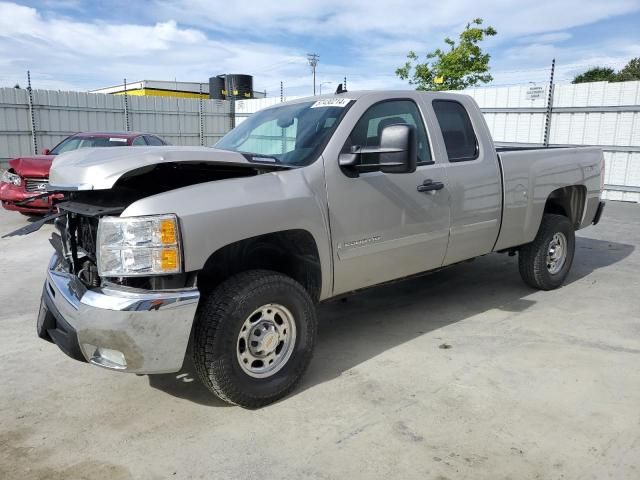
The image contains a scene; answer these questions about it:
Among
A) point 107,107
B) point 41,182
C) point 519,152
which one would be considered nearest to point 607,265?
point 519,152

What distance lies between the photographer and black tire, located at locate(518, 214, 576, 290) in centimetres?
535

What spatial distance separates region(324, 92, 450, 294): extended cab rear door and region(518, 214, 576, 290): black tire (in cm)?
158

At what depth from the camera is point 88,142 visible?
31.6 feet

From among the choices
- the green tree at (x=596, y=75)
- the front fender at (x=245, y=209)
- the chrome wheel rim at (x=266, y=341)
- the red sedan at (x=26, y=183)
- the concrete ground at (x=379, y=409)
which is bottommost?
A: the concrete ground at (x=379, y=409)

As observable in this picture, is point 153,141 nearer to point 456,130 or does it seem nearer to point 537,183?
point 456,130

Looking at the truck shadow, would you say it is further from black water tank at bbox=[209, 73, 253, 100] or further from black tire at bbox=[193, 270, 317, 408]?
black water tank at bbox=[209, 73, 253, 100]

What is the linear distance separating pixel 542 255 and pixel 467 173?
1625 mm

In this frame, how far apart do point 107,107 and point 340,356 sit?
1855 cm

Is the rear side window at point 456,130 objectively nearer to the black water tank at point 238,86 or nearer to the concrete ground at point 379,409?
the concrete ground at point 379,409

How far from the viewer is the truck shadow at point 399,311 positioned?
3.62 meters

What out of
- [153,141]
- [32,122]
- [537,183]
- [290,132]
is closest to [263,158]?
[290,132]

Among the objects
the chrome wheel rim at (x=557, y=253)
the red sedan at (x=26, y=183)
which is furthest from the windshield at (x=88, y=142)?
the chrome wheel rim at (x=557, y=253)

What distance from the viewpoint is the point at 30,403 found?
3.22 meters

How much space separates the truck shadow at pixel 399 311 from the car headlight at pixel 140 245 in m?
1.06
